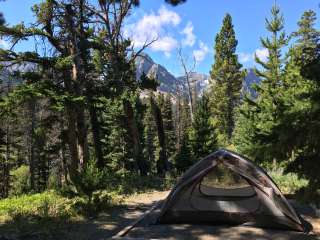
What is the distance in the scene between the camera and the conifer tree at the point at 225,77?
59.5 metres

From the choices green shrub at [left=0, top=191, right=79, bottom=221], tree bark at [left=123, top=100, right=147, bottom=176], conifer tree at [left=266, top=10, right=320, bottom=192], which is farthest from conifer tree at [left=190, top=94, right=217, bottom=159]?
conifer tree at [left=266, top=10, right=320, bottom=192]

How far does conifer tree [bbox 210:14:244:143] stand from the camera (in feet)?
195

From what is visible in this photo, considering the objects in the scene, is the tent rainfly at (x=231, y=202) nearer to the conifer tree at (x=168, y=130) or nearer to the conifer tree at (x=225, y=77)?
the conifer tree at (x=168, y=130)

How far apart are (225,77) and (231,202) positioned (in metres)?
52.4

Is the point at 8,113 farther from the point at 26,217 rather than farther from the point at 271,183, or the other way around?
the point at 271,183

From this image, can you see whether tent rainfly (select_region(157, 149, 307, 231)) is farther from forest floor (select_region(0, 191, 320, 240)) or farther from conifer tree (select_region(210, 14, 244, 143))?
conifer tree (select_region(210, 14, 244, 143))

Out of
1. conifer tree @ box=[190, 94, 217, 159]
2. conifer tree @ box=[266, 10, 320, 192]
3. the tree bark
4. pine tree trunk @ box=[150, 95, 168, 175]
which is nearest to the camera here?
conifer tree @ box=[266, 10, 320, 192]

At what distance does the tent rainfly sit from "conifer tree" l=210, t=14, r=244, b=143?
47990mm

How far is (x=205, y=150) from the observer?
1201 inches

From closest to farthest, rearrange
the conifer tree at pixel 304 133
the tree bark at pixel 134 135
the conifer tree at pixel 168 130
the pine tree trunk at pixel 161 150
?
the conifer tree at pixel 304 133
the tree bark at pixel 134 135
the pine tree trunk at pixel 161 150
the conifer tree at pixel 168 130

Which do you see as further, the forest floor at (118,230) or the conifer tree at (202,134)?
the conifer tree at (202,134)

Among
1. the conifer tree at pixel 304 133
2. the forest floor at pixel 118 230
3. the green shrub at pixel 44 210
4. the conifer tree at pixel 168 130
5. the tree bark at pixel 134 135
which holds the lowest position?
the forest floor at pixel 118 230

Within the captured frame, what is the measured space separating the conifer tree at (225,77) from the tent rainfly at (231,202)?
48.0 metres

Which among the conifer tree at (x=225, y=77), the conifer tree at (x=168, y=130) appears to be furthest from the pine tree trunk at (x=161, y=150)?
the conifer tree at (x=225, y=77)
